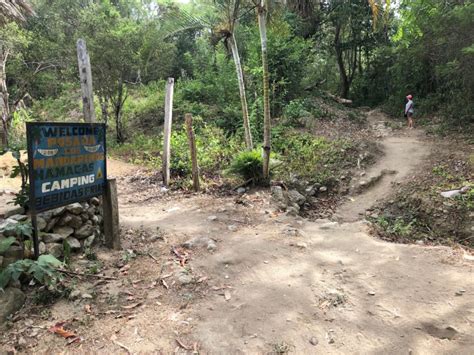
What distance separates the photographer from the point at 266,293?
3.57 m

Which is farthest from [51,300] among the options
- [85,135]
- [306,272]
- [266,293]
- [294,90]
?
[294,90]

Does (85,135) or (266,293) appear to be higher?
(85,135)

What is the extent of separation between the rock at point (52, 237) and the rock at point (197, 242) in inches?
61.9

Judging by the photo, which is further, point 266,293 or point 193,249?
point 193,249

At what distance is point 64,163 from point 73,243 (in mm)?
1033

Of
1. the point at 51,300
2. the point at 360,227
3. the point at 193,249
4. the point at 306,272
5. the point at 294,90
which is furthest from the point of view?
the point at 294,90

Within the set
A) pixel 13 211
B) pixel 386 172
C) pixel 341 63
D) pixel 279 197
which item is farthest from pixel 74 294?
pixel 341 63

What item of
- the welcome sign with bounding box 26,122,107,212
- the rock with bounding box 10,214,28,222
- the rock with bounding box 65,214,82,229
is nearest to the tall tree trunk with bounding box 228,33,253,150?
the welcome sign with bounding box 26,122,107,212

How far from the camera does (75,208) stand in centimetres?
397

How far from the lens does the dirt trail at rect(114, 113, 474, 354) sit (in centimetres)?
290

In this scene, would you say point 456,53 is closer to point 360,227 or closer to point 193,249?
point 360,227

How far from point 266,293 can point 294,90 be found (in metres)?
11.8

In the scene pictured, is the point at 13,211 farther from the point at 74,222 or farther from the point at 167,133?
the point at 167,133

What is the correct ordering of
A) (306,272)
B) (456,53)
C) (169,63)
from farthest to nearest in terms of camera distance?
(169,63) < (456,53) < (306,272)
